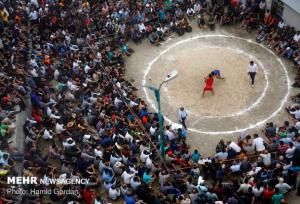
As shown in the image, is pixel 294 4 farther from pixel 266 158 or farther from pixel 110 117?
pixel 110 117

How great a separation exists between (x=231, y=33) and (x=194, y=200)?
13.5 metres

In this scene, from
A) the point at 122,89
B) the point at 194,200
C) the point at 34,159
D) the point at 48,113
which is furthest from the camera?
the point at 122,89

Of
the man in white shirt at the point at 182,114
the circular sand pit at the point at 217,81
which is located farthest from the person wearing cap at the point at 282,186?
the man in white shirt at the point at 182,114

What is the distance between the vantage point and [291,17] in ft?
85.5

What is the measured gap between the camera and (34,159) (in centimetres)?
1867

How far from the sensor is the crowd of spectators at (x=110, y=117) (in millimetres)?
17891

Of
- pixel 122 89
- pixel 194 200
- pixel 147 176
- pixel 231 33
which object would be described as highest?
pixel 231 33

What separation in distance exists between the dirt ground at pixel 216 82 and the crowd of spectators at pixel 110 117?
74 centimetres

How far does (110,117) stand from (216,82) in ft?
20.7

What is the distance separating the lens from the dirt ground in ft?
72.8

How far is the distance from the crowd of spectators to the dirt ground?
0.74 m

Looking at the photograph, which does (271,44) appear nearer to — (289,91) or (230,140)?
(289,91)

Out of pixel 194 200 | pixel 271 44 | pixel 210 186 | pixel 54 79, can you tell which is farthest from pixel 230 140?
pixel 54 79

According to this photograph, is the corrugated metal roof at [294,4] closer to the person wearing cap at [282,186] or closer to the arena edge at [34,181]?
the person wearing cap at [282,186]
